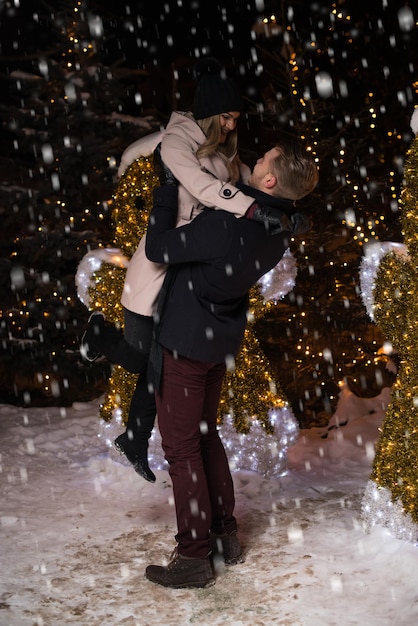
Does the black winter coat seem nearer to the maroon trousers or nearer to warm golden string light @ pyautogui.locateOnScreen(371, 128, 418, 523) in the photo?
the maroon trousers

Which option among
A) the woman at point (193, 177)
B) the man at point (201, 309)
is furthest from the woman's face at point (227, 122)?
the man at point (201, 309)

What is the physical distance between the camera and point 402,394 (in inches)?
166

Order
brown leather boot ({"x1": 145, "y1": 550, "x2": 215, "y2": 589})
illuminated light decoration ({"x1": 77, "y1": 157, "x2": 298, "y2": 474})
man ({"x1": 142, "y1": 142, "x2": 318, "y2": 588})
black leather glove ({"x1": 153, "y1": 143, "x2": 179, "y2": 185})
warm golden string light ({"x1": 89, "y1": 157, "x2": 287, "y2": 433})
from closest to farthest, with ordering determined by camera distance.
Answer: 1. man ({"x1": 142, "y1": 142, "x2": 318, "y2": 588})
2. black leather glove ({"x1": 153, "y1": 143, "x2": 179, "y2": 185})
3. brown leather boot ({"x1": 145, "y1": 550, "x2": 215, "y2": 589})
4. warm golden string light ({"x1": 89, "y1": 157, "x2": 287, "y2": 433})
5. illuminated light decoration ({"x1": 77, "y1": 157, "x2": 298, "y2": 474})

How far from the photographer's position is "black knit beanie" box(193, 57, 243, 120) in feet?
12.3

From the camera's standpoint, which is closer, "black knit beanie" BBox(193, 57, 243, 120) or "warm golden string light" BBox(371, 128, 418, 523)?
"black knit beanie" BBox(193, 57, 243, 120)

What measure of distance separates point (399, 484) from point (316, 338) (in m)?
3.24

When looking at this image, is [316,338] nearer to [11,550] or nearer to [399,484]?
[399,484]

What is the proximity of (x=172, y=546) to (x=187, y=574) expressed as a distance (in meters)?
0.59

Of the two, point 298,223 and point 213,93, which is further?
point 213,93

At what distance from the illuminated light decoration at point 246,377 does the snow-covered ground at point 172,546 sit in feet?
0.87

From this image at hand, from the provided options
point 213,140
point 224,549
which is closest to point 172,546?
point 224,549

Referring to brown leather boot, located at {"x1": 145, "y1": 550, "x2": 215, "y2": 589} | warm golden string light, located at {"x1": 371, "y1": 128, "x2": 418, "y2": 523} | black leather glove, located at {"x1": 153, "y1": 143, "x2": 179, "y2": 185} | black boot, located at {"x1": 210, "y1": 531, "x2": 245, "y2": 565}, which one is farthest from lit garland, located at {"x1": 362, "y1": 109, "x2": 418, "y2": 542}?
black leather glove, located at {"x1": 153, "y1": 143, "x2": 179, "y2": 185}

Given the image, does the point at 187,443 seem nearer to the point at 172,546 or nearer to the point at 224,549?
the point at 224,549

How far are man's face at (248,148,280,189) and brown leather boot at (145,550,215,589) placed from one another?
1935mm
